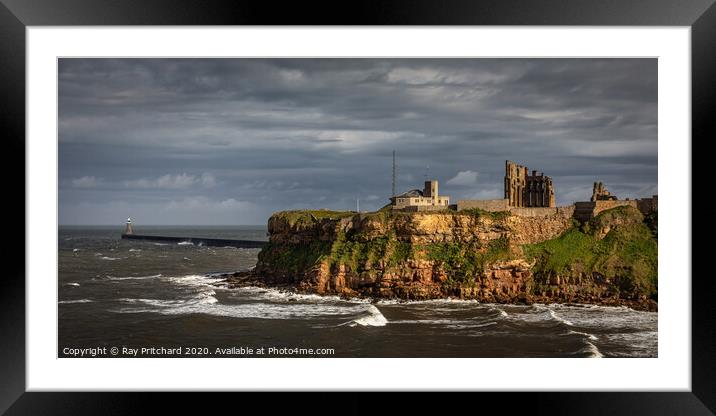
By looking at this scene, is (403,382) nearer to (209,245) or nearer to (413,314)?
(413,314)

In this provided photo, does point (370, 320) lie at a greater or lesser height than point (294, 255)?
lesser

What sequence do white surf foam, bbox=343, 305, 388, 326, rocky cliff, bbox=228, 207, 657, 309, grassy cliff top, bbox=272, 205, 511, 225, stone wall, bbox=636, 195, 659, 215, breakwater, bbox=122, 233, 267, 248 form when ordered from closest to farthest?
white surf foam, bbox=343, 305, 388, 326 → rocky cliff, bbox=228, 207, 657, 309 → grassy cliff top, bbox=272, 205, 511, 225 → stone wall, bbox=636, 195, 659, 215 → breakwater, bbox=122, 233, 267, 248

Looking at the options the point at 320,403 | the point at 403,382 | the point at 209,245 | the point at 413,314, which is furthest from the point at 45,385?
the point at 209,245

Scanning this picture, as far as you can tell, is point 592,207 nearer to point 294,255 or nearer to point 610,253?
point 610,253

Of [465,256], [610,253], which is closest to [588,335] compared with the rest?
[465,256]

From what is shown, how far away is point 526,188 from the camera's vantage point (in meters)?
39.9

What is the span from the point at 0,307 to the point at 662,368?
44.8 feet

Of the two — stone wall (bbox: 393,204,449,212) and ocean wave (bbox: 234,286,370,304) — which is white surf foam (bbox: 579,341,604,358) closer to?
ocean wave (bbox: 234,286,370,304)

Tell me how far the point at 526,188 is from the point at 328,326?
21.5 meters

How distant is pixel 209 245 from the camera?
9162 cm

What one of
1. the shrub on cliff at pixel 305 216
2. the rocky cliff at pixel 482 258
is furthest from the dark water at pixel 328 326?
the shrub on cliff at pixel 305 216

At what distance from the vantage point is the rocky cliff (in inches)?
1259

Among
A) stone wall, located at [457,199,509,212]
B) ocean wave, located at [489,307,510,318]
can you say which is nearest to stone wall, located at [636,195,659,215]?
stone wall, located at [457,199,509,212]

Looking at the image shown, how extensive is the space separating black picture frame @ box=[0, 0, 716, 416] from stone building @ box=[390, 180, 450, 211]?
1014 inches
